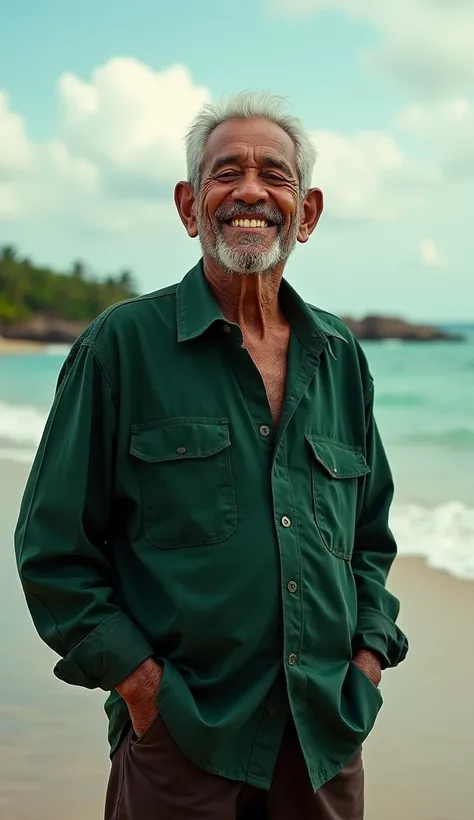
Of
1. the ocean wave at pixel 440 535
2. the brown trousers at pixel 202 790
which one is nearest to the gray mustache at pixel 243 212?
the brown trousers at pixel 202 790

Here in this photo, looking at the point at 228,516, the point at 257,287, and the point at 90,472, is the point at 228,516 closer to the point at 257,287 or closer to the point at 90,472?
the point at 90,472

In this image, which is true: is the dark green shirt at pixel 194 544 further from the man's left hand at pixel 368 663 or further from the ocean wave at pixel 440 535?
the ocean wave at pixel 440 535

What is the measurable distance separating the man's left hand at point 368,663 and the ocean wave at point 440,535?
13.1 feet

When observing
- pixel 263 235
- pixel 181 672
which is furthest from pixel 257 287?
pixel 181 672

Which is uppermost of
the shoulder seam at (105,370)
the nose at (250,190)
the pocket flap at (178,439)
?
the nose at (250,190)

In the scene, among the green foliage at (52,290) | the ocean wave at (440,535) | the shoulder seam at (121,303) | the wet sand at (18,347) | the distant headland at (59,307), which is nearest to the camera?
the shoulder seam at (121,303)

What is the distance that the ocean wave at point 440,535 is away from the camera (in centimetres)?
640

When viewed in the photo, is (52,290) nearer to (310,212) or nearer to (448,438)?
(448,438)

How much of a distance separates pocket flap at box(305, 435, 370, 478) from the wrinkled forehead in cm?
58

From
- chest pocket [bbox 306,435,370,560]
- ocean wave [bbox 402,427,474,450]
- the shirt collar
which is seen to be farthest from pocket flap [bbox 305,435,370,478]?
ocean wave [bbox 402,427,474,450]

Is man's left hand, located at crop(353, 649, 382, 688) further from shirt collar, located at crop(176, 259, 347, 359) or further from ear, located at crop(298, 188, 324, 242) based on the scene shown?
ear, located at crop(298, 188, 324, 242)

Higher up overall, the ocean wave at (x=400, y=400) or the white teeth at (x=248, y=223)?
the white teeth at (x=248, y=223)

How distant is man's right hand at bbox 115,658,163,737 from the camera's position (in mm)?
1849

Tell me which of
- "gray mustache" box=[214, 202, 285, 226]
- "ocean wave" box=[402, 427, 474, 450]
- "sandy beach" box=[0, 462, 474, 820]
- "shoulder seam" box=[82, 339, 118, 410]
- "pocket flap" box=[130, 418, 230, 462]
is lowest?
"sandy beach" box=[0, 462, 474, 820]
